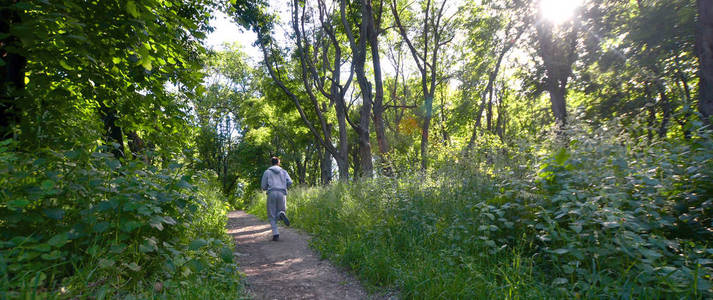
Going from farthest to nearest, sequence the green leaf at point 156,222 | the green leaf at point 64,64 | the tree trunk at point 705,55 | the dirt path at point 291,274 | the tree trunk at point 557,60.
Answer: the tree trunk at point 557,60 → the tree trunk at point 705,55 → the dirt path at point 291,274 → the green leaf at point 64,64 → the green leaf at point 156,222

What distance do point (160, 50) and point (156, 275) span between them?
7.98ft

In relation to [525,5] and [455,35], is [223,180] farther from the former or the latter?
[525,5]

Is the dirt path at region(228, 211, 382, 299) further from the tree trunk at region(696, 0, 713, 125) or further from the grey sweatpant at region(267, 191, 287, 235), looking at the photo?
the tree trunk at region(696, 0, 713, 125)

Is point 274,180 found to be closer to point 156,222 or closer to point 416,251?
point 416,251

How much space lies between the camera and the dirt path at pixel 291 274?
13.7 feet

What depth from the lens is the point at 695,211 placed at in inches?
116

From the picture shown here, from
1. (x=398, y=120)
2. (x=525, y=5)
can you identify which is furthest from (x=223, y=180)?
(x=525, y=5)

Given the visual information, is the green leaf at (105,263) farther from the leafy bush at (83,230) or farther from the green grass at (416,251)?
the green grass at (416,251)

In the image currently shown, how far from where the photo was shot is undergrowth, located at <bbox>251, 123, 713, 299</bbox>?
2664 mm

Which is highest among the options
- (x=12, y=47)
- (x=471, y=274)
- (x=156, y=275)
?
(x=12, y=47)

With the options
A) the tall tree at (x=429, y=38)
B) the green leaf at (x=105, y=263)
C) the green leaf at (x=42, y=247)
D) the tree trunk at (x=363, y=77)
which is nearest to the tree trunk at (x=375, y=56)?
the tree trunk at (x=363, y=77)

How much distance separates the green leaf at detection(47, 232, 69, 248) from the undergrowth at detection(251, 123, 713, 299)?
3.41 metres

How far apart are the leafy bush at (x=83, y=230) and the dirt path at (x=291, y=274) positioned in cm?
99

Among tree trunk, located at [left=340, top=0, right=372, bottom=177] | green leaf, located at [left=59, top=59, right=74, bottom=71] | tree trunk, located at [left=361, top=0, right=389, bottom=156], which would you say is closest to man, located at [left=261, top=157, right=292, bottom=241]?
tree trunk, located at [left=340, top=0, right=372, bottom=177]
